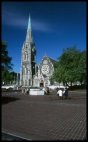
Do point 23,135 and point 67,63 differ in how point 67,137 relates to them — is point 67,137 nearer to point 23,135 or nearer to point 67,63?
point 23,135

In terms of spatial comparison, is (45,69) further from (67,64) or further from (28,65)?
(67,64)

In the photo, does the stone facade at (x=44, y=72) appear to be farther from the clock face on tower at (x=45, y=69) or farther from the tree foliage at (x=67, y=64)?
the tree foliage at (x=67, y=64)

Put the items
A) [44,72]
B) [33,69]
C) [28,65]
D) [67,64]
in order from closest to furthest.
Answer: [67,64], [44,72], [28,65], [33,69]

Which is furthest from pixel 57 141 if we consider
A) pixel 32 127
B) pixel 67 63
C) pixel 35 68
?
pixel 35 68

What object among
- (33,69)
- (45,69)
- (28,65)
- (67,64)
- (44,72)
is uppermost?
(28,65)

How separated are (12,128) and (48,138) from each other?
4.57 feet

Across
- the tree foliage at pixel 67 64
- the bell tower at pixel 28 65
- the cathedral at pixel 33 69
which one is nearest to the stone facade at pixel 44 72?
the cathedral at pixel 33 69

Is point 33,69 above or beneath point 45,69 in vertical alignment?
above

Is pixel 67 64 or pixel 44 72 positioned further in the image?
pixel 44 72

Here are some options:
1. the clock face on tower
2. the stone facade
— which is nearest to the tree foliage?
the stone facade

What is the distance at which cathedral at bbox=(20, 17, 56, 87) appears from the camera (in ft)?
297

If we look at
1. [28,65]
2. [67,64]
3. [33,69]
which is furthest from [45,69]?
[67,64]

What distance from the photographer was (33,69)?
97438mm

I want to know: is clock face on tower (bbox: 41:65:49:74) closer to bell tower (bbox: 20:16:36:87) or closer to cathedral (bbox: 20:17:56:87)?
cathedral (bbox: 20:17:56:87)
